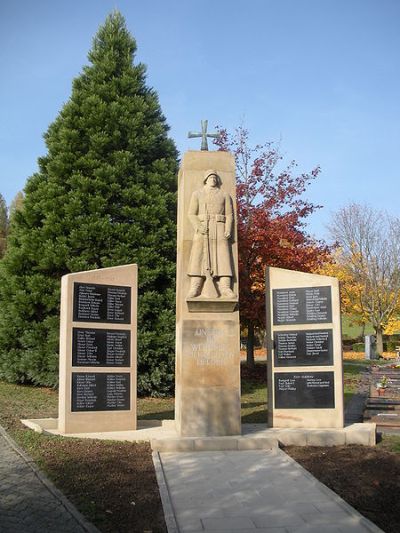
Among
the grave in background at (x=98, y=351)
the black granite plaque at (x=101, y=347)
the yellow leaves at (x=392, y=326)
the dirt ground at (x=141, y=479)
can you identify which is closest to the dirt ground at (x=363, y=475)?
the dirt ground at (x=141, y=479)

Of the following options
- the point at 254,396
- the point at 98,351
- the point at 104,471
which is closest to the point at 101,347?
the point at 98,351

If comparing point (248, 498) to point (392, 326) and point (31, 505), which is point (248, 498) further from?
point (392, 326)

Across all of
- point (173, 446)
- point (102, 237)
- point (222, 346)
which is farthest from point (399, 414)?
point (102, 237)

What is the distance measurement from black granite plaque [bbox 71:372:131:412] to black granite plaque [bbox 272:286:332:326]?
3.04 metres

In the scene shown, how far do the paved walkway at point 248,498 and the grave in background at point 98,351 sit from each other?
82.9 inches

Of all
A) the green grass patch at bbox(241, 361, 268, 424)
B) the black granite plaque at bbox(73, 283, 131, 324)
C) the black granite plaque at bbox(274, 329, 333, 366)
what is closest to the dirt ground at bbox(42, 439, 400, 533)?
the black granite plaque at bbox(274, 329, 333, 366)

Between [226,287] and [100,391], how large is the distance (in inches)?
114

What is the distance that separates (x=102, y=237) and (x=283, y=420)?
7891 millimetres

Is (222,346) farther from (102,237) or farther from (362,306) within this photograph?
(362,306)

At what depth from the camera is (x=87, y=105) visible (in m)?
16.5

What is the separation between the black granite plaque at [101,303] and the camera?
9.75 meters

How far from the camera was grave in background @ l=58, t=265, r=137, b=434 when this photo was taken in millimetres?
9516

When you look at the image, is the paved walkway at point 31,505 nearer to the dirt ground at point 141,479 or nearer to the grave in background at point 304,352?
the dirt ground at point 141,479

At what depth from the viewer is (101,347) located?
32.4ft
